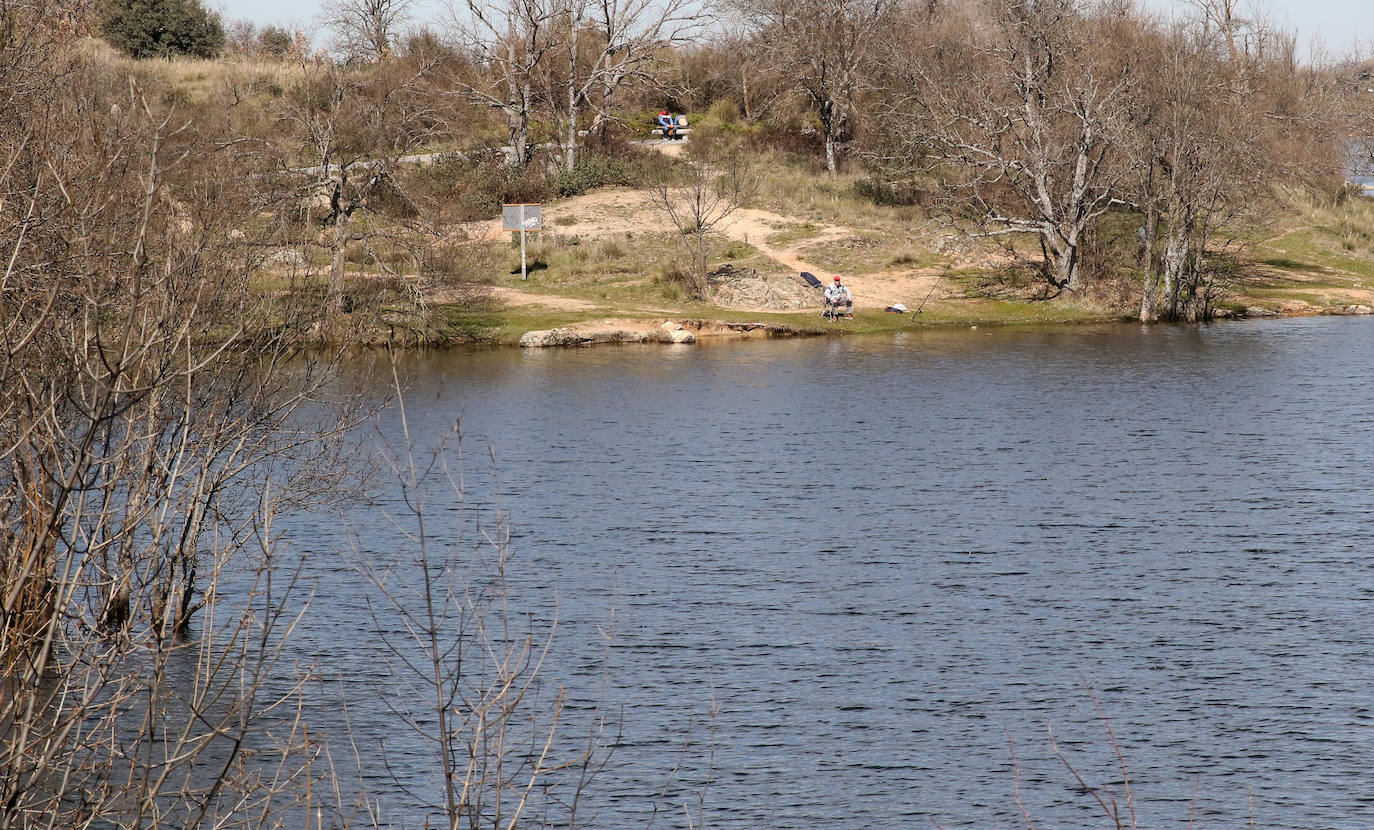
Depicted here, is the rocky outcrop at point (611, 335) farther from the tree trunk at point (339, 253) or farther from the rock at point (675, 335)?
the tree trunk at point (339, 253)

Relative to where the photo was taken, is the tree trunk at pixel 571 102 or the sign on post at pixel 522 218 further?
the tree trunk at pixel 571 102

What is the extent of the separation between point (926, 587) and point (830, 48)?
6200cm

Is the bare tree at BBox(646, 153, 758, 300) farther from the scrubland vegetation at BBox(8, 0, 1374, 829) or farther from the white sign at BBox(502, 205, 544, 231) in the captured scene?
the white sign at BBox(502, 205, 544, 231)

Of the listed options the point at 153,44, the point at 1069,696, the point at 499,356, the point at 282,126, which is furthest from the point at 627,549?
the point at 153,44

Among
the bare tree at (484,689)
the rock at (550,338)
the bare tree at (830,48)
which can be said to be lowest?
the bare tree at (484,689)

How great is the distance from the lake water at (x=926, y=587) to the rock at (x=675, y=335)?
1152cm

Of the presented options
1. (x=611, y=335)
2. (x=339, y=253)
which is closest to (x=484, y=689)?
(x=339, y=253)

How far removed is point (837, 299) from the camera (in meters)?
65.1

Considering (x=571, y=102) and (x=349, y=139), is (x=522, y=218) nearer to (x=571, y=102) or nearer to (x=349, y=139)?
(x=349, y=139)

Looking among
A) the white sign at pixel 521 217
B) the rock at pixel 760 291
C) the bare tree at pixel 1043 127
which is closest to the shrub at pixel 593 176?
the white sign at pixel 521 217

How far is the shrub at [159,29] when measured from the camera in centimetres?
9494

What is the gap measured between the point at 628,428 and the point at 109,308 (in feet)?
78.3

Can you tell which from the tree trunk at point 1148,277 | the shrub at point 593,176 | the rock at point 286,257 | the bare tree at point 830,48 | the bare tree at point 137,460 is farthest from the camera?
the bare tree at point 830,48

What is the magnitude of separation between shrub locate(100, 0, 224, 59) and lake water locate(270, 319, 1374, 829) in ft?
201
